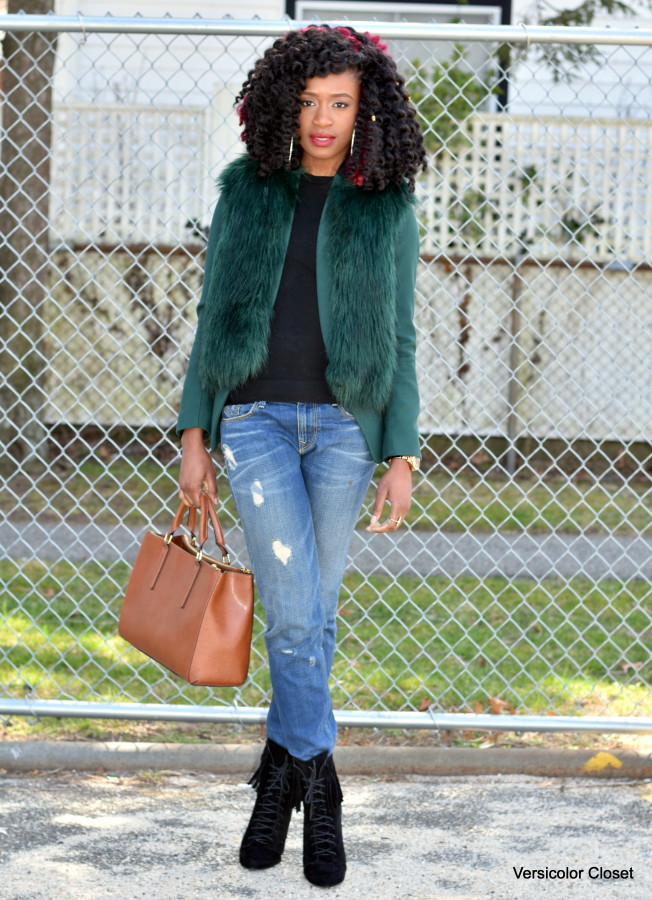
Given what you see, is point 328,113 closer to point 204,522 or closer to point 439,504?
point 204,522

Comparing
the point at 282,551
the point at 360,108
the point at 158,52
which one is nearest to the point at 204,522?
the point at 282,551

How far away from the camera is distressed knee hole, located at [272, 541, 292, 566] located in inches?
107

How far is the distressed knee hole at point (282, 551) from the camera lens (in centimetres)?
273

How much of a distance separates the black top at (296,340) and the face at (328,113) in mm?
183

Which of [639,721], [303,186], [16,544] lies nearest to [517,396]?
[16,544]

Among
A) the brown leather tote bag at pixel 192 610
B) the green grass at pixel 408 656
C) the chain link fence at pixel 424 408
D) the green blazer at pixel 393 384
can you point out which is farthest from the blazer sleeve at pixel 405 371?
the green grass at pixel 408 656

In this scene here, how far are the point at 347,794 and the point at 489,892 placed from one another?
73 centimetres

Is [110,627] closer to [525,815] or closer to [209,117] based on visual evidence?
[525,815]

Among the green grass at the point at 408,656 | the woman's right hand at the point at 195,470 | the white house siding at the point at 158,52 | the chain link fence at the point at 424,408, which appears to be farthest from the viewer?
the white house siding at the point at 158,52

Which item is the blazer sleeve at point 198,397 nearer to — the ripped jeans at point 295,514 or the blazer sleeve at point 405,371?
the ripped jeans at point 295,514

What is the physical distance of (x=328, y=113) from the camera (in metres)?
2.71

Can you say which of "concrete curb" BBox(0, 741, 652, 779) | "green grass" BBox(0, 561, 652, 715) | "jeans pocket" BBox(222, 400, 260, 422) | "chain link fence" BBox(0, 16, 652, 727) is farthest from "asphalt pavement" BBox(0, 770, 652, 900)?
"jeans pocket" BBox(222, 400, 260, 422)

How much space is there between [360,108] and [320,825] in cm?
179

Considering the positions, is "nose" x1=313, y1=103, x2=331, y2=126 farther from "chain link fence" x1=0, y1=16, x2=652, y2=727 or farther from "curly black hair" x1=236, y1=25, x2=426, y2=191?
"chain link fence" x1=0, y1=16, x2=652, y2=727
